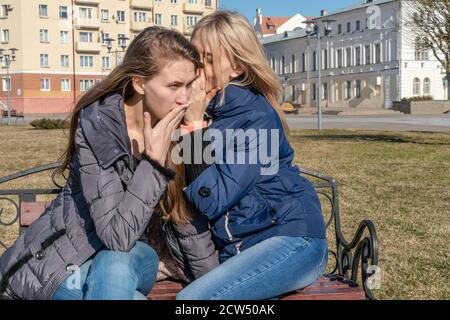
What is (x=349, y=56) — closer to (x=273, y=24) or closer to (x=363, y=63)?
(x=363, y=63)

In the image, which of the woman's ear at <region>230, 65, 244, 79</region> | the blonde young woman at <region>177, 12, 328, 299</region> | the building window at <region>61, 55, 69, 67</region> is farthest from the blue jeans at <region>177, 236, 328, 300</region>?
the building window at <region>61, 55, 69, 67</region>

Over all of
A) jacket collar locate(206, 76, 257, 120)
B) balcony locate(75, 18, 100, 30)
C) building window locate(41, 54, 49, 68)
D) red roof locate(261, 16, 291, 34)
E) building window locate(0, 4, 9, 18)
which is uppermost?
red roof locate(261, 16, 291, 34)

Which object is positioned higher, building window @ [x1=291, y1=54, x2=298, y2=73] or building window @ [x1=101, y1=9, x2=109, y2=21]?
building window @ [x1=101, y1=9, x2=109, y2=21]

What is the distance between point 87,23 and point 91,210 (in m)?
67.1

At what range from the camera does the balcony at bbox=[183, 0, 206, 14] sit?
72.0 metres

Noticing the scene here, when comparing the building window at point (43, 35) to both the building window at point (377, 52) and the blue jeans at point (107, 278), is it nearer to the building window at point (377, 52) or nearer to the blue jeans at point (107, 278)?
the building window at point (377, 52)

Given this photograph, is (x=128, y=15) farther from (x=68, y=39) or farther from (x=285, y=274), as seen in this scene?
(x=285, y=274)

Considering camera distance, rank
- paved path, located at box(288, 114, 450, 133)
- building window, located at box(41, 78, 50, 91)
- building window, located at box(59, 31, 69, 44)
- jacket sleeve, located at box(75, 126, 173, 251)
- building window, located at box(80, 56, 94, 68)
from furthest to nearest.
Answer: building window, located at box(80, 56, 94, 68)
building window, located at box(59, 31, 69, 44)
building window, located at box(41, 78, 50, 91)
paved path, located at box(288, 114, 450, 133)
jacket sleeve, located at box(75, 126, 173, 251)

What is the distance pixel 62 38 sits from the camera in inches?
2677

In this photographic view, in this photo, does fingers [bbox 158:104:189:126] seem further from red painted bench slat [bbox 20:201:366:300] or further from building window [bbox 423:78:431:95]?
building window [bbox 423:78:431:95]

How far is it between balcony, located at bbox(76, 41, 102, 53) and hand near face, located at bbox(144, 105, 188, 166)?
66395 millimetres

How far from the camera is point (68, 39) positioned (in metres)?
69.0
